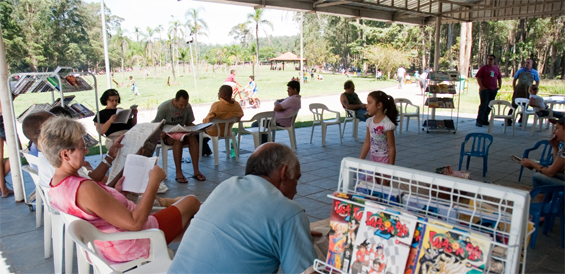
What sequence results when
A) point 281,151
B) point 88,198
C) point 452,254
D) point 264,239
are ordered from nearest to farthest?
point 452,254 → point 264,239 → point 281,151 → point 88,198

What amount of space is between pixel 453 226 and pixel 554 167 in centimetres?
289

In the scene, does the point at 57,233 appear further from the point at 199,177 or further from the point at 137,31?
the point at 137,31

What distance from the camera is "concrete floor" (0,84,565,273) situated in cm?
293

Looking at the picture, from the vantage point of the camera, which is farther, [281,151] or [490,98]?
[490,98]

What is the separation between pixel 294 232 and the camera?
52.2 inches

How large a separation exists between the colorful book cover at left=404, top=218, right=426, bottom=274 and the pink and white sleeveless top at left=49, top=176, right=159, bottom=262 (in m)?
1.42

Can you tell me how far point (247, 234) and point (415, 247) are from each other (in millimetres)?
569

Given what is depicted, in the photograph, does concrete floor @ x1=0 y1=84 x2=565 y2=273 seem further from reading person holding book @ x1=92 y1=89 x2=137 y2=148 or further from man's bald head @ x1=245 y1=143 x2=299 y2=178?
man's bald head @ x1=245 y1=143 x2=299 y2=178

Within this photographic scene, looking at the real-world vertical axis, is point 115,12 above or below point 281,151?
above

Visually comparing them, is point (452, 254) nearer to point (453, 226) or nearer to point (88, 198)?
point (453, 226)

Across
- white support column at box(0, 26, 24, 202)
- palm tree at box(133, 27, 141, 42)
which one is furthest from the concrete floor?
palm tree at box(133, 27, 141, 42)

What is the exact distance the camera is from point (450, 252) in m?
1.04

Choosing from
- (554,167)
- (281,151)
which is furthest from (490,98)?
(281,151)

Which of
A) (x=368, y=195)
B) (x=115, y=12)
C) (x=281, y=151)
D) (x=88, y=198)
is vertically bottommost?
(x=88, y=198)
